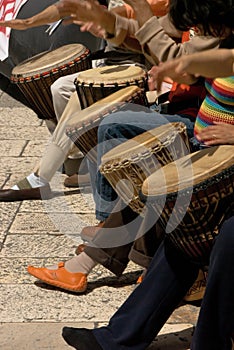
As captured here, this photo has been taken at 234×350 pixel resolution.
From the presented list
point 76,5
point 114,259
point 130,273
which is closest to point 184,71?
point 76,5

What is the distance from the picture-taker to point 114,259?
11.0 ft

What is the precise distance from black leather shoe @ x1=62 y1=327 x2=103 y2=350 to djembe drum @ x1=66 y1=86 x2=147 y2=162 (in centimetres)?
97

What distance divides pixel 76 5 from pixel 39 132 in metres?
2.38

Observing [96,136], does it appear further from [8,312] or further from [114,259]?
[8,312]

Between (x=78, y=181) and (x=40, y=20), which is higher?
(x=40, y=20)

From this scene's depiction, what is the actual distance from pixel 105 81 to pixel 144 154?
841mm

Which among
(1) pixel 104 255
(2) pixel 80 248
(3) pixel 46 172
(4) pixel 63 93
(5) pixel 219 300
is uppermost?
(5) pixel 219 300

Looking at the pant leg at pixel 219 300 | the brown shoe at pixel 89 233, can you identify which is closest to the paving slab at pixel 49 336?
the pant leg at pixel 219 300

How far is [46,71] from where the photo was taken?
4586 mm


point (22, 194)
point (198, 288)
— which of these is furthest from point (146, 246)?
point (22, 194)

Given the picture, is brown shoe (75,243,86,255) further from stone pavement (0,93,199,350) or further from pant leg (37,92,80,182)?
pant leg (37,92,80,182)

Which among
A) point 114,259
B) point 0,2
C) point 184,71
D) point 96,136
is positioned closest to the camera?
point 184,71

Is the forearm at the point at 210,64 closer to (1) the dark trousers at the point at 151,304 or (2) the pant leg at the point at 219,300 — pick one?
(2) the pant leg at the point at 219,300

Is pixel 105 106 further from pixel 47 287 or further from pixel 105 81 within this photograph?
pixel 47 287
